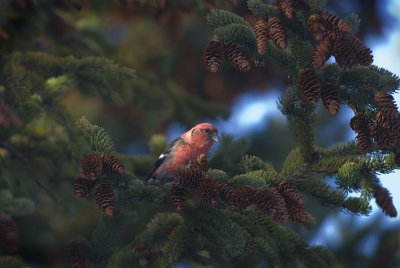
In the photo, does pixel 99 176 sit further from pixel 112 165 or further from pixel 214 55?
pixel 214 55

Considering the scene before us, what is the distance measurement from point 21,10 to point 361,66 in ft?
10.4

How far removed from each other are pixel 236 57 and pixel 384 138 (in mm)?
852

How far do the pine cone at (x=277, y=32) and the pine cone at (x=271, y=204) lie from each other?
0.73 m

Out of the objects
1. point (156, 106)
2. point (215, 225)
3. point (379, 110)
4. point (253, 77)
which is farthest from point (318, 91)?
point (253, 77)

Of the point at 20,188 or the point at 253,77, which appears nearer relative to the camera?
the point at 20,188

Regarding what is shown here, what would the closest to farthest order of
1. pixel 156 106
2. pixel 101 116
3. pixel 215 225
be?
pixel 215 225
pixel 156 106
pixel 101 116

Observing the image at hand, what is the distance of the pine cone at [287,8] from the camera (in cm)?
245

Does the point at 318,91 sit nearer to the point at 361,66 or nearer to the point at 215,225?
the point at 361,66

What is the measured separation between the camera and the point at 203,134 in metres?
3.47

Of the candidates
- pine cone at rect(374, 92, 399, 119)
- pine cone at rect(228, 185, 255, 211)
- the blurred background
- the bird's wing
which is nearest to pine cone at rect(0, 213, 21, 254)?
the blurred background

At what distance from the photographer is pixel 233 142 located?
390 cm

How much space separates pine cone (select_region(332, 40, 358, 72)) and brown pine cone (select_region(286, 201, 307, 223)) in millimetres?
725

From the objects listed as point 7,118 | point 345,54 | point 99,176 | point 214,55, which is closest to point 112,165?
point 99,176

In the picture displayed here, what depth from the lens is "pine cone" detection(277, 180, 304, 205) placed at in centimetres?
245
